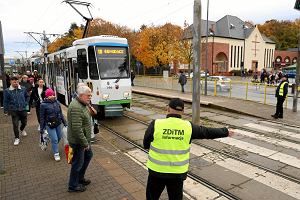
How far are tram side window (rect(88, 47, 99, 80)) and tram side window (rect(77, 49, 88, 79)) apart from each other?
0.29m

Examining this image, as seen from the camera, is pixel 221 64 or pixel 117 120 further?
pixel 221 64

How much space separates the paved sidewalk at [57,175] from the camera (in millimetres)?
4829

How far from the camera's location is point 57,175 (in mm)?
5652

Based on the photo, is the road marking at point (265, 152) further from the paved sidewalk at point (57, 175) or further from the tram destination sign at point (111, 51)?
the tram destination sign at point (111, 51)

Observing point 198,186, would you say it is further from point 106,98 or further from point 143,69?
point 143,69

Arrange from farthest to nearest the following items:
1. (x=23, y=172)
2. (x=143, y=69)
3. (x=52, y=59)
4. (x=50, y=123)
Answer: (x=143, y=69) < (x=52, y=59) < (x=50, y=123) < (x=23, y=172)

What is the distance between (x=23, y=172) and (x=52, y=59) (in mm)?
13425

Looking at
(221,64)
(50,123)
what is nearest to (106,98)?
(50,123)

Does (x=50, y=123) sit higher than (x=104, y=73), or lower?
lower

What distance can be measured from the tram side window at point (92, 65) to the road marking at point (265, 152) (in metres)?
5.54

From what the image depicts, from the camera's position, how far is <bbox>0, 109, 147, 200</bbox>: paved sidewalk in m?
4.83

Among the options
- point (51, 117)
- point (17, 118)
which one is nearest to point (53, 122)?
point (51, 117)

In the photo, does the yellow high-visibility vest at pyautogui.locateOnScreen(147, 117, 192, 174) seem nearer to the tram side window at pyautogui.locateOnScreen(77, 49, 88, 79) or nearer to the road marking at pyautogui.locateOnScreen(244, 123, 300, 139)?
the road marking at pyautogui.locateOnScreen(244, 123, 300, 139)

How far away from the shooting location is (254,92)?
18.6 m
